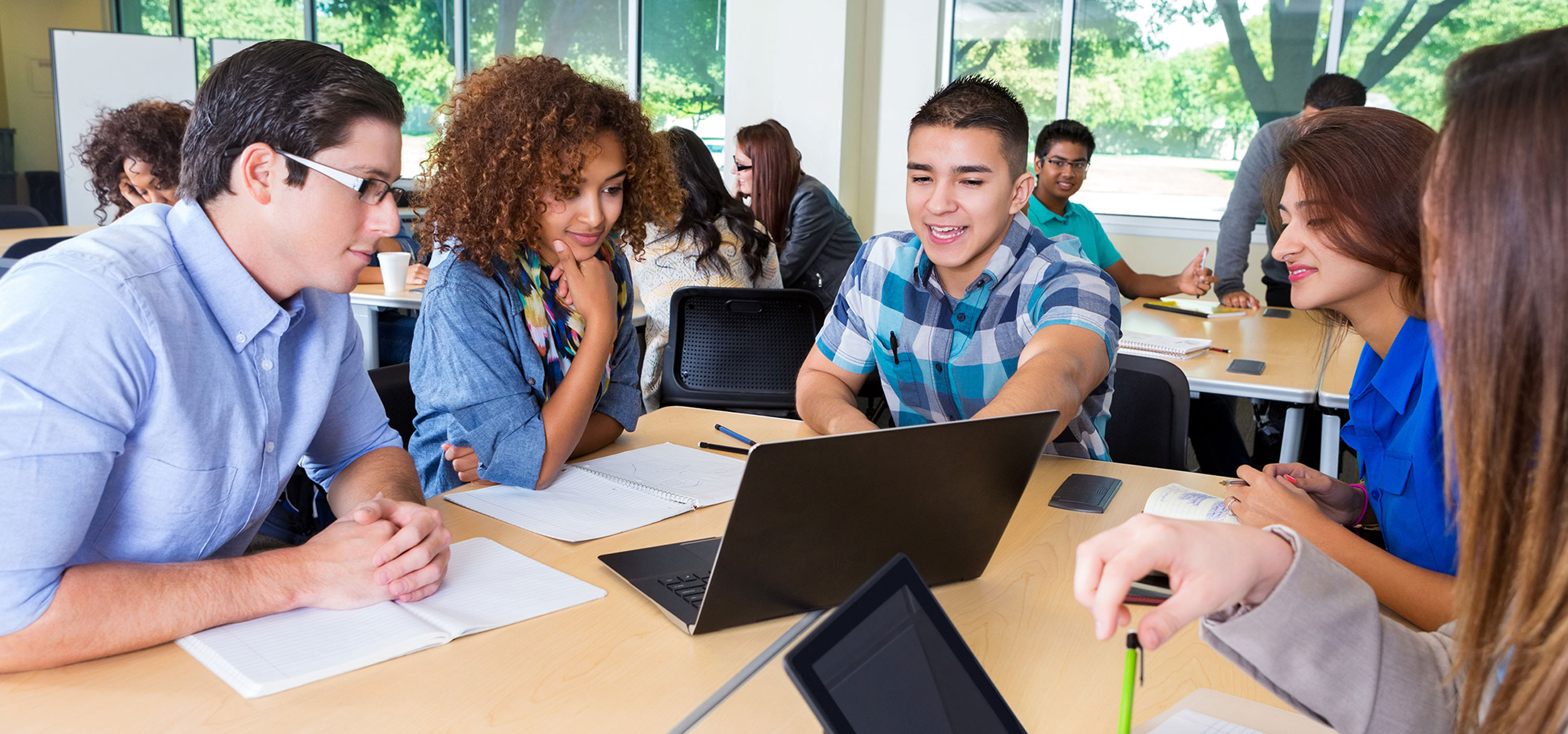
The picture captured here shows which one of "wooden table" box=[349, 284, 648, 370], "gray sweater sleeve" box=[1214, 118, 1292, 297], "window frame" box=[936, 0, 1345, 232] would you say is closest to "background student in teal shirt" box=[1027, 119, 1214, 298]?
"gray sweater sleeve" box=[1214, 118, 1292, 297]

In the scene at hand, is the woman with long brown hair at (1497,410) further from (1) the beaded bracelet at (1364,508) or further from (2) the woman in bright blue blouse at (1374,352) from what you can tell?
(1) the beaded bracelet at (1364,508)

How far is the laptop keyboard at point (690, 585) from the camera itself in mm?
1161

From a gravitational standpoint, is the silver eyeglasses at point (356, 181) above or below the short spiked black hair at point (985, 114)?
below

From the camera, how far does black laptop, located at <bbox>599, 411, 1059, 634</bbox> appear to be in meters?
0.99

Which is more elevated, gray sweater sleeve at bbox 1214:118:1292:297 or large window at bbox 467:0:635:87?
large window at bbox 467:0:635:87

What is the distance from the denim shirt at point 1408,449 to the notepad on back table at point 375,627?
1.01m

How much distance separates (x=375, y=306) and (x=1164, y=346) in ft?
8.82

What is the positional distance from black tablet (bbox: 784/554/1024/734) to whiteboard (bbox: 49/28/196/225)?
6.95 meters

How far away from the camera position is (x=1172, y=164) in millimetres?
6137

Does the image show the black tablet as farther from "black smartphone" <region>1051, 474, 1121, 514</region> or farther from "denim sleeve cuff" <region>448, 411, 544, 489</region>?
"denim sleeve cuff" <region>448, 411, 544, 489</region>

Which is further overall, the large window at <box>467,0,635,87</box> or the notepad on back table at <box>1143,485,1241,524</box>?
the large window at <box>467,0,635,87</box>

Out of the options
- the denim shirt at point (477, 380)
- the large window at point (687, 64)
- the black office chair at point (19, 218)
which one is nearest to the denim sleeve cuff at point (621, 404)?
the denim shirt at point (477, 380)

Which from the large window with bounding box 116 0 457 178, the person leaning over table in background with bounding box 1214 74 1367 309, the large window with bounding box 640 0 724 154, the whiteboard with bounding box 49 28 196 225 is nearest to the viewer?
the person leaning over table in background with bounding box 1214 74 1367 309

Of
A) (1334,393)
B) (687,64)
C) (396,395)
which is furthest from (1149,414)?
(687,64)
